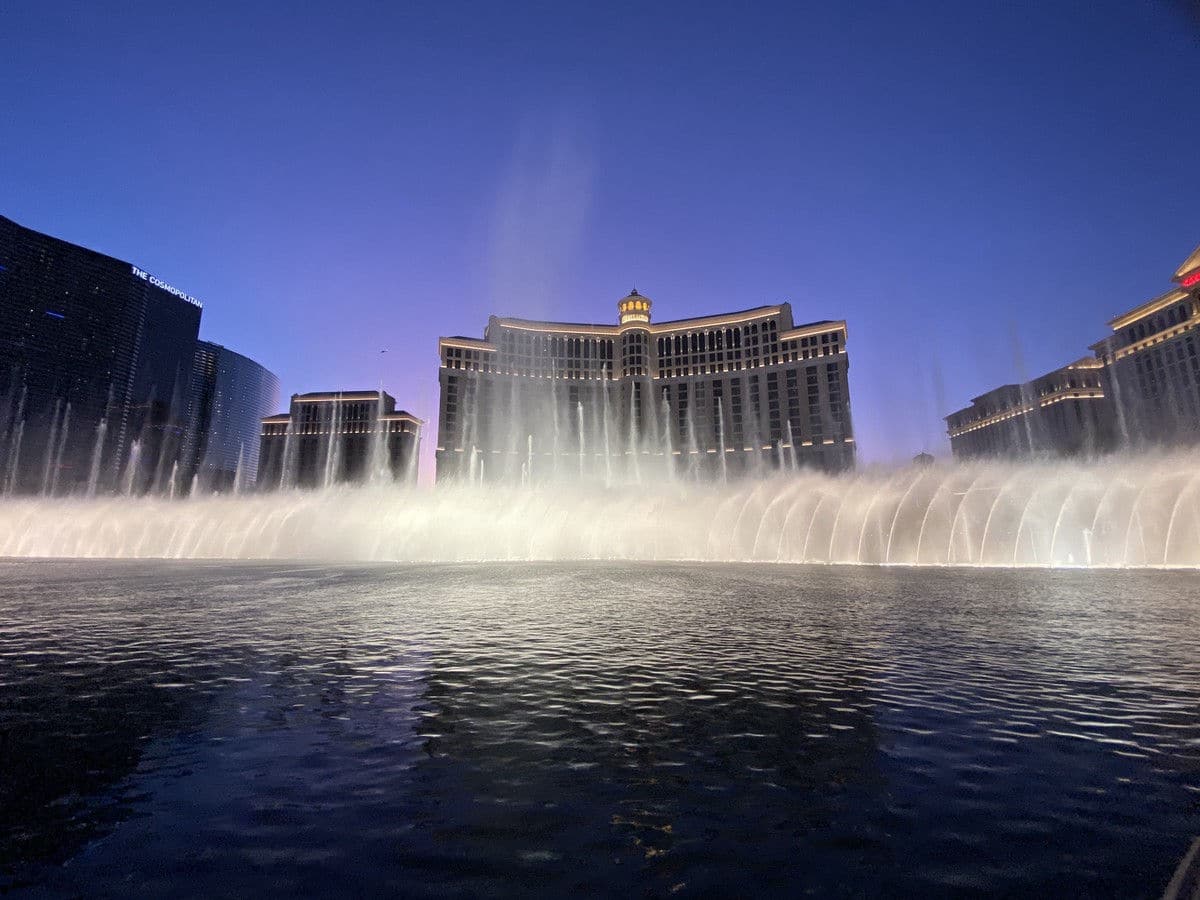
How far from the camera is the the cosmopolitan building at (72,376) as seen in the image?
424 feet

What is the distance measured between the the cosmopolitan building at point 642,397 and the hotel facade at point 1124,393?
2304 inches

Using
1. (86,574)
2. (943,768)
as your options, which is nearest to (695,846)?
(943,768)

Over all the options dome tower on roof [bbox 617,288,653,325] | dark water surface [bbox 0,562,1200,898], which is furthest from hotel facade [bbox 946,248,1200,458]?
dark water surface [bbox 0,562,1200,898]

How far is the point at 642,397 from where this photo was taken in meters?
131

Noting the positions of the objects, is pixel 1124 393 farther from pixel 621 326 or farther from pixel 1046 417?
pixel 621 326

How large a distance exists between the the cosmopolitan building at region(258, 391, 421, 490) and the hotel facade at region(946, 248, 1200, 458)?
17329cm

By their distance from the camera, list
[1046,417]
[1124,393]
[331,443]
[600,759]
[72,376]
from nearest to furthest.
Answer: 1. [600,759]
2. [1124,393]
3. [1046,417]
4. [72,376]
5. [331,443]

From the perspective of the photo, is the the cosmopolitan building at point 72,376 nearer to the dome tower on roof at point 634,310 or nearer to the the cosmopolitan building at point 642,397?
the the cosmopolitan building at point 642,397

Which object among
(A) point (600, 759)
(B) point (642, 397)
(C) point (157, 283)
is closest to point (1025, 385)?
(B) point (642, 397)

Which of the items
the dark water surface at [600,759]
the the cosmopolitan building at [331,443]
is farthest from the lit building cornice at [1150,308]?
the the cosmopolitan building at [331,443]

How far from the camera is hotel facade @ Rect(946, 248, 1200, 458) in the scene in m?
105

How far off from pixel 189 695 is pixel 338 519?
44848 mm

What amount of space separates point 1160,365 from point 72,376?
250 m

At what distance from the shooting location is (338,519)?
48.5 meters
